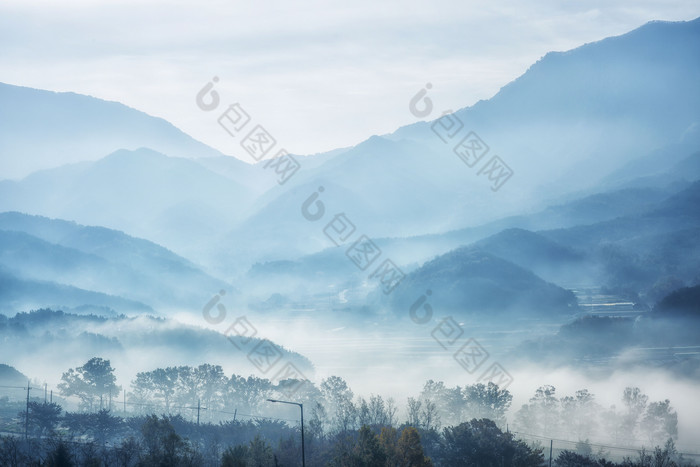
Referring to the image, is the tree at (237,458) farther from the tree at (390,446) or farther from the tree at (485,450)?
the tree at (485,450)

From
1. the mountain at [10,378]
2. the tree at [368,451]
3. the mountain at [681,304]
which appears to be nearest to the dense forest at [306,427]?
the tree at [368,451]

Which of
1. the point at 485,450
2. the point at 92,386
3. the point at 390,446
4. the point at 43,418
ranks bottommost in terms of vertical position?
the point at 485,450

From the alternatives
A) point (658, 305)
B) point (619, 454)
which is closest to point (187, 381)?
point (619, 454)

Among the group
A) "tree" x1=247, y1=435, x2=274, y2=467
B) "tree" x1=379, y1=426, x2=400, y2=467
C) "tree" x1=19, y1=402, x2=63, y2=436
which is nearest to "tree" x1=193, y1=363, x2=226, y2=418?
"tree" x1=19, y1=402, x2=63, y2=436

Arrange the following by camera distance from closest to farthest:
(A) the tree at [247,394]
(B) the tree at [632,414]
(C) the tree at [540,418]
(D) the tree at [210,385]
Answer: (B) the tree at [632,414] → (C) the tree at [540,418] → (A) the tree at [247,394] → (D) the tree at [210,385]

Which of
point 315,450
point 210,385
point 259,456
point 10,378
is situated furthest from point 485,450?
point 10,378

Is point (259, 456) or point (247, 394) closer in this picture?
point (259, 456)

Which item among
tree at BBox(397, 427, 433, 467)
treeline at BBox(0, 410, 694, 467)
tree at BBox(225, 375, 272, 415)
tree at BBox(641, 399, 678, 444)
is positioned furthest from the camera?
tree at BBox(225, 375, 272, 415)

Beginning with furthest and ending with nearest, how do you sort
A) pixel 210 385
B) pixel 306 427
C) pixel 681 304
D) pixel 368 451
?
pixel 681 304 → pixel 210 385 → pixel 306 427 → pixel 368 451

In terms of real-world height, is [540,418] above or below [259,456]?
above

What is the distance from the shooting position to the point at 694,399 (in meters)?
118

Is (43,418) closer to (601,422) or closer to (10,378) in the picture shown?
(10,378)

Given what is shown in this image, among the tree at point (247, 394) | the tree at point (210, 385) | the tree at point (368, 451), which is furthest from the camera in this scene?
the tree at point (210, 385)

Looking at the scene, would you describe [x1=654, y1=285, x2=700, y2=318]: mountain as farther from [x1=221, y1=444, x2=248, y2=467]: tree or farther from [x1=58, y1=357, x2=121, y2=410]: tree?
[x1=221, y1=444, x2=248, y2=467]: tree
